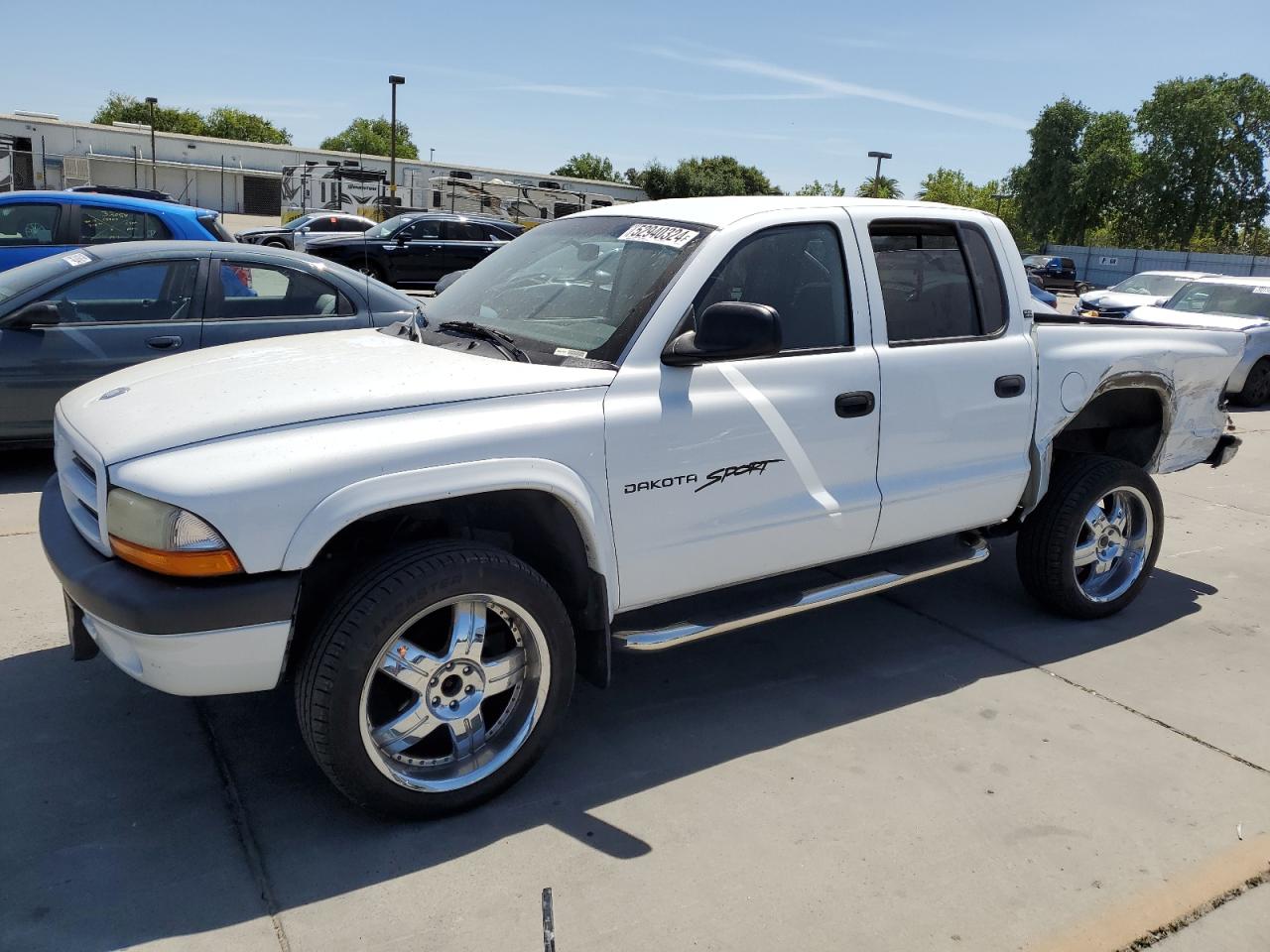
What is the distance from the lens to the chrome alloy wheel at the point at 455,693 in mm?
2979

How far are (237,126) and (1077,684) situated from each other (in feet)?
383

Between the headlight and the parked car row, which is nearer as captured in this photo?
the headlight

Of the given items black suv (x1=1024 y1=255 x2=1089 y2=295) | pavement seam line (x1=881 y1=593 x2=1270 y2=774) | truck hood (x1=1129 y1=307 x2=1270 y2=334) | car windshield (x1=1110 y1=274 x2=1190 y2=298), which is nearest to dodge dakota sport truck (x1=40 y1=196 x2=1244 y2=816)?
pavement seam line (x1=881 y1=593 x2=1270 y2=774)

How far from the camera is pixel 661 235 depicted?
3684mm

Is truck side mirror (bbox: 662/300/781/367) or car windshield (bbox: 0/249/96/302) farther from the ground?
car windshield (bbox: 0/249/96/302)

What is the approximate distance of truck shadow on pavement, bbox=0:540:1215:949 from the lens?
8.93 ft

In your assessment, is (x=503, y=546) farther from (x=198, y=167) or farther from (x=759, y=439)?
(x=198, y=167)

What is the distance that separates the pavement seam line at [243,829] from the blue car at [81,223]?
6.51 metres

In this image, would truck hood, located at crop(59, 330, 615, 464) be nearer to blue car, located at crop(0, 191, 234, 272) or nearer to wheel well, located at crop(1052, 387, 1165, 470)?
wheel well, located at crop(1052, 387, 1165, 470)

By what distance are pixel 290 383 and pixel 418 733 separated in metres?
1.12

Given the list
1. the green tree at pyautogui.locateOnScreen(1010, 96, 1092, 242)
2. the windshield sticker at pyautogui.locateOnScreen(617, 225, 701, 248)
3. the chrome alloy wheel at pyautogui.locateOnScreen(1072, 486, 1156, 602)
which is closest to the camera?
the windshield sticker at pyautogui.locateOnScreen(617, 225, 701, 248)

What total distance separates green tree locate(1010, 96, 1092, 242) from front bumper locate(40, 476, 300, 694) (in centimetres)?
7017

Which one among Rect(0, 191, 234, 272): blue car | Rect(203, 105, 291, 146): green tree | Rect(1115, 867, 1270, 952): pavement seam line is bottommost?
Rect(1115, 867, 1270, 952): pavement seam line

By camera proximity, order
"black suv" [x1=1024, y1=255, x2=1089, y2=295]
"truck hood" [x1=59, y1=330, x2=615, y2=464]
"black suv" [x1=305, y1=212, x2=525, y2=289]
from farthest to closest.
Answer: "black suv" [x1=1024, y1=255, x2=1089, y2=295] < "black suv" [x1=305, y1=212, x2=525, y2=289] < "truck hood" [x1=59, y1=330, x2=615, y2=464]
